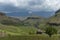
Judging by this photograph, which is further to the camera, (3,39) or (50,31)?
(50,31)

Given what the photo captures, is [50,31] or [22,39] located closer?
[22,39]

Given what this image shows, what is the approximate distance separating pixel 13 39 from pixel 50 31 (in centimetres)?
5609

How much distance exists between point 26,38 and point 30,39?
7.30 ft

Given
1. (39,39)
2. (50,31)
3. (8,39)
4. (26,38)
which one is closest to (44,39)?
(39,39)

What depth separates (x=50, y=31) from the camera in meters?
131

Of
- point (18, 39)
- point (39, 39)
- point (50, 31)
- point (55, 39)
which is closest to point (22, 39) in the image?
point (18, 39)

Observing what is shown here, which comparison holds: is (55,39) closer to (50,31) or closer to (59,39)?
(59,39)

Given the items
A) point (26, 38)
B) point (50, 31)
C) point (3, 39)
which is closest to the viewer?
point (3, 39)

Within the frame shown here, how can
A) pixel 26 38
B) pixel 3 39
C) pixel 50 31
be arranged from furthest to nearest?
pixel 50 31, pixel 26 38, pixel 3 39

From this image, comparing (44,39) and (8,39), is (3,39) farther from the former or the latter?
(44,39)

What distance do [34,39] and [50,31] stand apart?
51698 millimetres

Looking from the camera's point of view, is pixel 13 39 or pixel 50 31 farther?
pixel 50 31

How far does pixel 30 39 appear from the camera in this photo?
8250 centimetres

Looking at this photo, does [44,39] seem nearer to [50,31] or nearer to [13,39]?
[13,39]
